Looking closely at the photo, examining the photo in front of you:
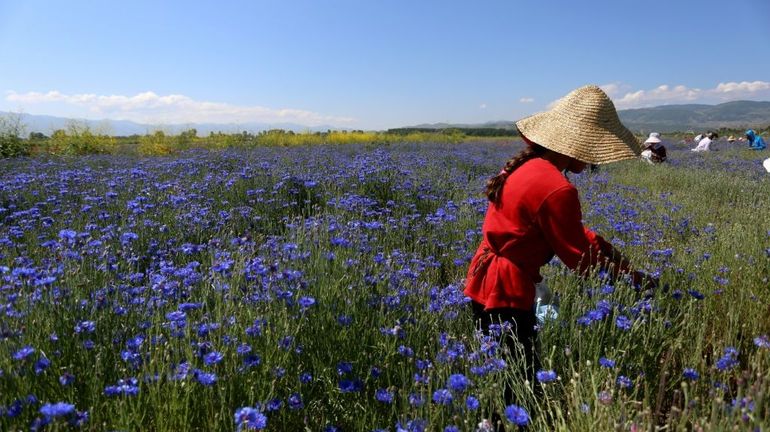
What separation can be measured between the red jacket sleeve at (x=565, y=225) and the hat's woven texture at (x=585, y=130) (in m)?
0.25

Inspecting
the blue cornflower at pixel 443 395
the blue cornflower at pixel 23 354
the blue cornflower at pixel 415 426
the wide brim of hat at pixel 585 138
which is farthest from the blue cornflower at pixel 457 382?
the blue cornflower at pixel 23 354

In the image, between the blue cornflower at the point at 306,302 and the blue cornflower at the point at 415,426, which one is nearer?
the blue cornflower at the point at 415,426

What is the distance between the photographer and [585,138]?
6.63 feet

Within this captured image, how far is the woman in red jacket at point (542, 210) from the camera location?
73.4 inches

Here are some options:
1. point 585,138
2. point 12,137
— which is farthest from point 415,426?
point 12,137

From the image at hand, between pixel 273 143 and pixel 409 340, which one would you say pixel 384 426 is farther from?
pixel 273 143

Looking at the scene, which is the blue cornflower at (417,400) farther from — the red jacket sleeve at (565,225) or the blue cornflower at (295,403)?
the red jacket sleeve at (565,225)

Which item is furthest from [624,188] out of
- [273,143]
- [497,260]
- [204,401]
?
[273,143]

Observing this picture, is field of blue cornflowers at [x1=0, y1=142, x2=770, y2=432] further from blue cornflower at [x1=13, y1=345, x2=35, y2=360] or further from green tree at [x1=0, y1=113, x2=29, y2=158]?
green tree at [x1=0, y1=113, x2=29, y2=158]

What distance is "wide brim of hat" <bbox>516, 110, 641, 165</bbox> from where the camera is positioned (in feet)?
6.51

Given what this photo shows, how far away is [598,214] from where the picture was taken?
475 cm

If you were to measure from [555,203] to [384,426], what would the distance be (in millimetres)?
1065

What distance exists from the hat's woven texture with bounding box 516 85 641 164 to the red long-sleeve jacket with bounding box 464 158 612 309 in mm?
128

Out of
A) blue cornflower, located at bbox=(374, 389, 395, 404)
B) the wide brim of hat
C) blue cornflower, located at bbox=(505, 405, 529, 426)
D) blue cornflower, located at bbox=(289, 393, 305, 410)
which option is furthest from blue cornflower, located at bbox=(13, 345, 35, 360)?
the wide brim of hat
